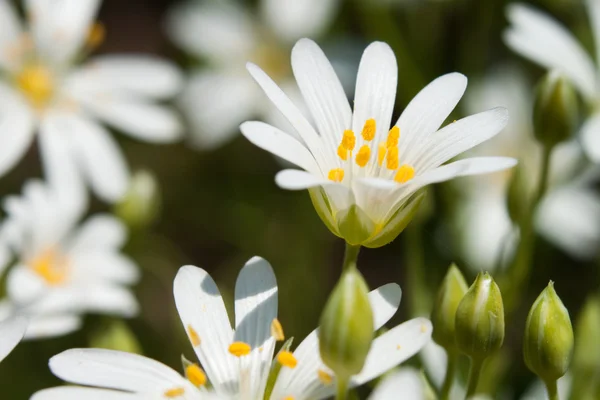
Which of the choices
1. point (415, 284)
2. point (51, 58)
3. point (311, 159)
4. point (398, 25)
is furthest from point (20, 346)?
point (398, 25)

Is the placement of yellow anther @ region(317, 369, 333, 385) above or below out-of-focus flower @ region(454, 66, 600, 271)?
below

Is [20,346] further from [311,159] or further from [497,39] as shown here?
[497,39]

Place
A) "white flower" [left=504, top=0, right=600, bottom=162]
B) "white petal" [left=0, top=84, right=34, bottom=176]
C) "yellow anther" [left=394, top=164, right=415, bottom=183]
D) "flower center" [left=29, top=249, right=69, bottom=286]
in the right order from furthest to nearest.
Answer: "white petal" [left=0, top=84, right=34, bottom=176], "flower center" [left=29, top=249, right=69, bottom=286], "white flower" [left=504, top=0, right=600, bottom=162], "yellow anther" [left=394, top=164, right=415, bottom=183]

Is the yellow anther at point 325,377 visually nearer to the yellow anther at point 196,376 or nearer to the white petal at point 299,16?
the yellow anther at point 196,376

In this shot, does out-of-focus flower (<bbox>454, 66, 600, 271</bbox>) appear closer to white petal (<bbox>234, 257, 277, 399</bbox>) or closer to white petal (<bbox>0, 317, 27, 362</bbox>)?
white petal (<bbox>234, 257, 277, 399</bbox>)

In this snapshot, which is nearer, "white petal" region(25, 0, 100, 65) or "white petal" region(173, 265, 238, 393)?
"white petal" region(173, 265, 238, 393)

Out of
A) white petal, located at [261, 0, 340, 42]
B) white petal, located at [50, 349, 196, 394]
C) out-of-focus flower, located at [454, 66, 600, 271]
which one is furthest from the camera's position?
white petal, located at [261, 0, 340, 42]

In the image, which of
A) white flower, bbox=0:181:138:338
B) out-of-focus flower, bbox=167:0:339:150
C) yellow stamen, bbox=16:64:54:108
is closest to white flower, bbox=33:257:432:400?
white flower, bbox=0:181:138:338
